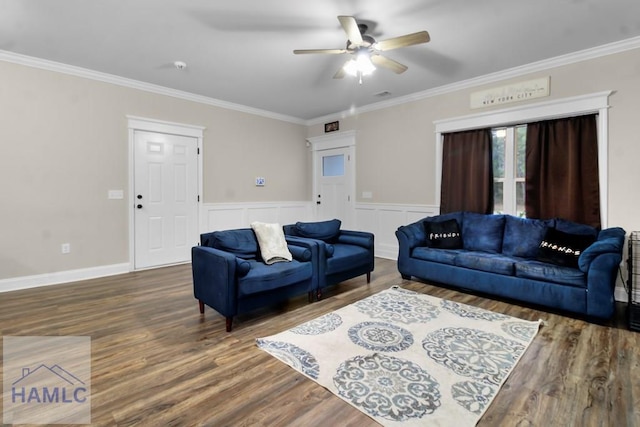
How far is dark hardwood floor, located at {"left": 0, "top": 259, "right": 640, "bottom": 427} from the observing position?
168 cm

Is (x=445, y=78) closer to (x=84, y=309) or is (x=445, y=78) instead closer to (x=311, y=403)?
(x=311, y=403)

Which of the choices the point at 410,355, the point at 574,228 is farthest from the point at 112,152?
the point at 574,228

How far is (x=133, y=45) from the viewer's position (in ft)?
11.2

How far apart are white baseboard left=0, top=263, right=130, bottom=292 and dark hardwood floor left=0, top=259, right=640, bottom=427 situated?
263 mm

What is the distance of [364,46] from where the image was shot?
9.66 ft

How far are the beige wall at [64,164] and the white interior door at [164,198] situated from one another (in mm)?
202

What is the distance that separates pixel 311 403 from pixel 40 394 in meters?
1.62

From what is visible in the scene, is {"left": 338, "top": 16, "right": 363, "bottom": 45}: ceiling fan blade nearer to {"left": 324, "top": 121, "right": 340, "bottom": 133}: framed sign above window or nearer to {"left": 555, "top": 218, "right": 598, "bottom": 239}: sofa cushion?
{"left": 555, "top": 218, "right": 598, "bottom": 239}: sofa cushion

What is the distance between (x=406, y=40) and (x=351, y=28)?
50 centimetres

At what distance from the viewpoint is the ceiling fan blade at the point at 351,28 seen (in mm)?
2461

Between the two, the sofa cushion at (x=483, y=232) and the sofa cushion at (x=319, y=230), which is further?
the sofa cushion at (x=483, y=232)

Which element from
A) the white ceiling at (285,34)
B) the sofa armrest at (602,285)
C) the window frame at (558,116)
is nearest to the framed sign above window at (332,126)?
the white ceiling at (285,34)

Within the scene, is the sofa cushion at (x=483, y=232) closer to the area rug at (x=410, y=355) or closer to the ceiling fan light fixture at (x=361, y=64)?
the area rug at (x=410, y=355)

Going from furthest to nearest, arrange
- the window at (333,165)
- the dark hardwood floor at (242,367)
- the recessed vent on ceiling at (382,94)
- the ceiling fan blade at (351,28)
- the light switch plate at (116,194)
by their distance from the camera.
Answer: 1. the window at (333,165)
2. the recessed vent on ceiling at (382,94)
3. the light switch plate at (116,194)
4. the ceiling fan blade at (351,28)
5. the dark hardwood floor at (242,367)
